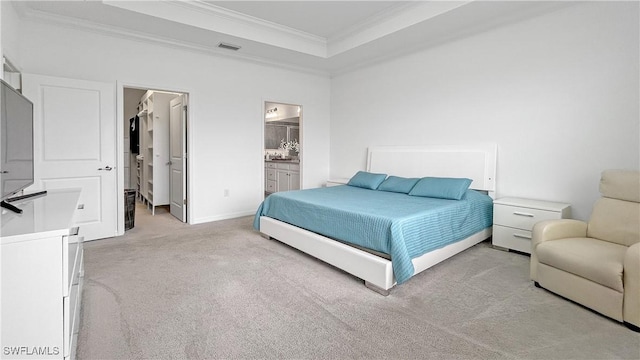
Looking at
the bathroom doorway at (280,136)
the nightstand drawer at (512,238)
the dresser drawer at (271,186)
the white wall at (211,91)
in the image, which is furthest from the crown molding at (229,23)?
the nightstand drawer at (512,238)

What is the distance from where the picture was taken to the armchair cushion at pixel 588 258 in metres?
2.02

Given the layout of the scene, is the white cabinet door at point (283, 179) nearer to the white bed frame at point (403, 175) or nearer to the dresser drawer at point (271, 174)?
the dresser drawer at point (271, 174)

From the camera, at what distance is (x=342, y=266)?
2.75m

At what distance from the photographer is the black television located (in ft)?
5.45

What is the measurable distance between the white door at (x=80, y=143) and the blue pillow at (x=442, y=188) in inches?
150

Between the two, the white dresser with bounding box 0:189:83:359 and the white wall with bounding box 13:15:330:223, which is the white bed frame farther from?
the white dresser with bounding box 0:189:83:359

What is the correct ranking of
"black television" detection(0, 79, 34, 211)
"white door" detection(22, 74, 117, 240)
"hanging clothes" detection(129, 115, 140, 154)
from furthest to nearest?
"hanging clothes" detection(129, 115, 140, 154)
"white door" detection(22, 74, 117, 240)
"black television" detection(0, 79, 34, 211)

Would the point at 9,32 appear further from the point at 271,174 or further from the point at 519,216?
the point at 519,216

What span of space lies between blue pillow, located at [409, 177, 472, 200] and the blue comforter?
105mm

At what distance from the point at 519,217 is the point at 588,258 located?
1162 mm

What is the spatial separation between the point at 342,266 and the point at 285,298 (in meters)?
0.62

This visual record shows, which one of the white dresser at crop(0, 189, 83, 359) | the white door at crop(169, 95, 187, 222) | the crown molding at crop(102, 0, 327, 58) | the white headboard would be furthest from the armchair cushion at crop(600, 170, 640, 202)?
the white door at crop(169, 95, 187, 222)

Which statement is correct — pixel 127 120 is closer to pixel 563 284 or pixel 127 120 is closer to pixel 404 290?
pixel 404 290

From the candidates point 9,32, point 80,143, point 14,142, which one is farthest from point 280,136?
point 14,142
